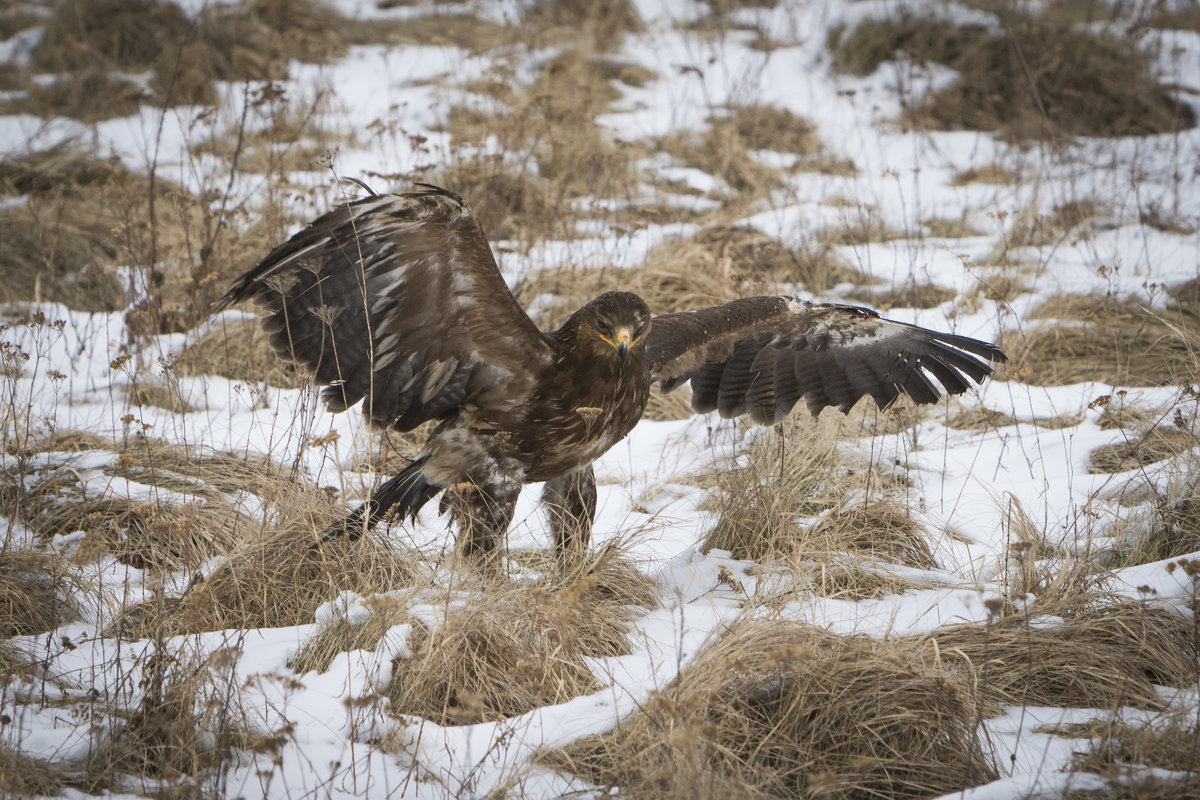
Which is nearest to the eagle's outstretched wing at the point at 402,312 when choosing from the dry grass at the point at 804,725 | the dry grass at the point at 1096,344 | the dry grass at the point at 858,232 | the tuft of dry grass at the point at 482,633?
the tuft of dry grass at the point at 482,633

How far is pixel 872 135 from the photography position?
32.2ft

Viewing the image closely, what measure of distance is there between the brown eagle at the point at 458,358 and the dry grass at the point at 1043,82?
6.48 m

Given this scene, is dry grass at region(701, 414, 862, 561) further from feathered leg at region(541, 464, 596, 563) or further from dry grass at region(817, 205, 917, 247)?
dry grass at region(817, 205, 917, 247)

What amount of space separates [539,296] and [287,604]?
3.43 m

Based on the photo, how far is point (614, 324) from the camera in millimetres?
3541

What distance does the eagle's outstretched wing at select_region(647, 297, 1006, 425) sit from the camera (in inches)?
169

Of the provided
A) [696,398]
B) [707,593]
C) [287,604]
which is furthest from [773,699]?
[696,398]

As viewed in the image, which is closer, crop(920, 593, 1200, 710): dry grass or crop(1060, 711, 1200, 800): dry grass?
crop(1060, 711, 1200, 800): dry grass

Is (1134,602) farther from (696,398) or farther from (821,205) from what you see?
(821,205)

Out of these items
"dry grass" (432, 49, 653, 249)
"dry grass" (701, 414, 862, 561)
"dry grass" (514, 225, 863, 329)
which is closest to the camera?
"dry grass" (701, 414, 862, 561)

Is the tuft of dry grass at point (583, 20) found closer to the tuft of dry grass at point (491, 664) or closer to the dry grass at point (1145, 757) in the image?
the tuft of dry grass at point (491, 664)

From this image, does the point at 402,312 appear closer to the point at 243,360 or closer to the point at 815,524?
the point at 815,524

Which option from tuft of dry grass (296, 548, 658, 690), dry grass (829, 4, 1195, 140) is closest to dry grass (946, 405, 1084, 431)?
tuft of dry grass (296, 548, 658, 690)

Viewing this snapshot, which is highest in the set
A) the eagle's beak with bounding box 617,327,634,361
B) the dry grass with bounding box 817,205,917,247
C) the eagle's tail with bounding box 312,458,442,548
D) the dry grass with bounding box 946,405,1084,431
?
the eagle's beak with bounding box 617,327,634,361
